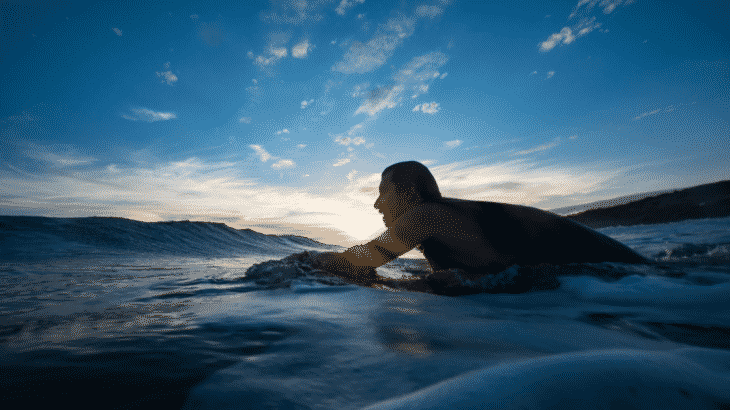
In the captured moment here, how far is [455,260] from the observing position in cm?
260

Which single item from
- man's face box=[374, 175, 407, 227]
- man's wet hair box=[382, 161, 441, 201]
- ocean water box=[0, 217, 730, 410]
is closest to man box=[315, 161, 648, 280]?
ocean water box=[0, 217, 730, 410]

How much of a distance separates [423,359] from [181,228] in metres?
8.93

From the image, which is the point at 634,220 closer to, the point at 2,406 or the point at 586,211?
the point at 586,211

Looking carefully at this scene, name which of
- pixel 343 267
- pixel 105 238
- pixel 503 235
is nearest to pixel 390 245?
pixel 343 267

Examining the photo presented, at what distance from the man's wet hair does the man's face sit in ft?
0.29

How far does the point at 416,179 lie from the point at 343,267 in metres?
1.10

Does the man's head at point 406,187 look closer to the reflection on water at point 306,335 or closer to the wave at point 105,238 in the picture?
the reflection on water at point 306,335

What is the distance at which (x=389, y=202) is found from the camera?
3035mm

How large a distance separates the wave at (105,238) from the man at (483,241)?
470 centimetres

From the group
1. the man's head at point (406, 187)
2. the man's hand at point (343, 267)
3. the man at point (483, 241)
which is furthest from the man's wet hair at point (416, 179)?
the man's hand at point (343, 267)

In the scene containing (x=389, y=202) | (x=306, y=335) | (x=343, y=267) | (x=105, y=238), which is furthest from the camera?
(x=105, y=238)

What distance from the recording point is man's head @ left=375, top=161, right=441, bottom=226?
2.79 meters

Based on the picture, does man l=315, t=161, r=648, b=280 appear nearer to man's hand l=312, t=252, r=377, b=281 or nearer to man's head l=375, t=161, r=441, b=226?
man's hand l=312, t=252, r=377, b=281

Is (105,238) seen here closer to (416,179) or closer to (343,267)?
(343,267)
